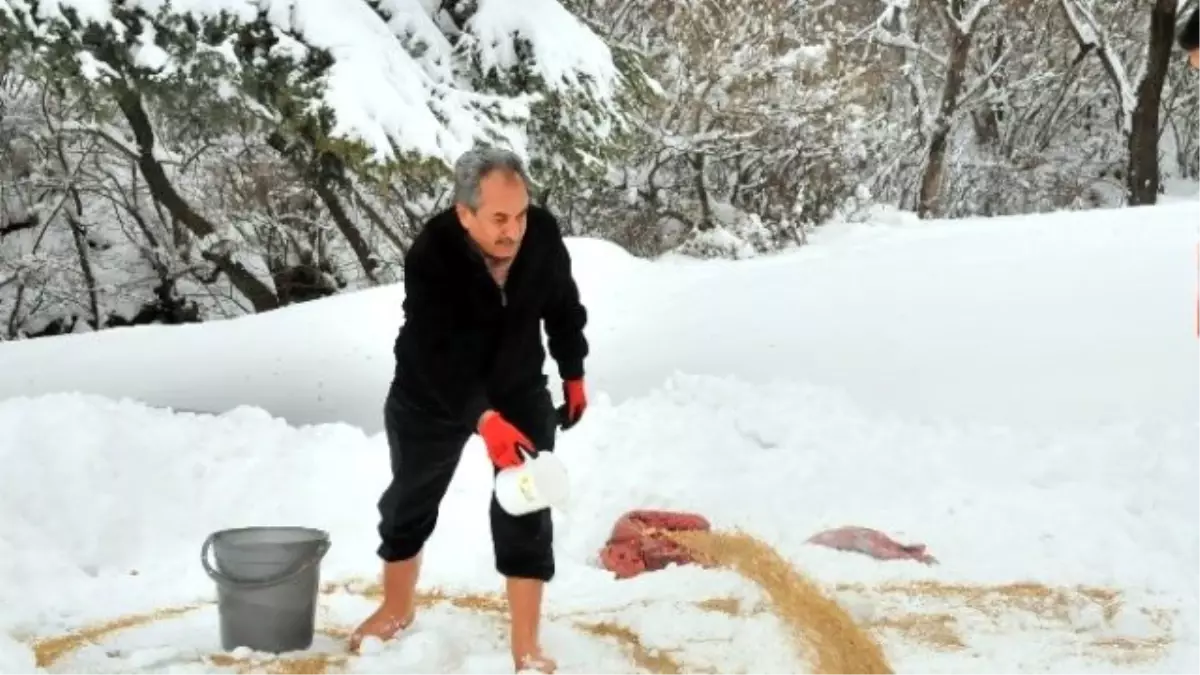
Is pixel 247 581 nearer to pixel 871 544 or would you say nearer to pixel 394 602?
pixel 394 602

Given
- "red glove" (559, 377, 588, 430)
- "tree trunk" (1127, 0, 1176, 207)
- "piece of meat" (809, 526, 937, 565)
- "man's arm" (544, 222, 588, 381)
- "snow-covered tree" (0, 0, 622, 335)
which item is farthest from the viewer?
"tree trunk" (1127, 0, 1176, 207)

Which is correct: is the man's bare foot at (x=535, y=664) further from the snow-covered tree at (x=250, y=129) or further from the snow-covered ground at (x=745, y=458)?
the snow-covered tree at (x=250, y=129)

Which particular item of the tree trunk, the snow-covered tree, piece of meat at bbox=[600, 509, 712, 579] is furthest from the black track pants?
the tree trunk

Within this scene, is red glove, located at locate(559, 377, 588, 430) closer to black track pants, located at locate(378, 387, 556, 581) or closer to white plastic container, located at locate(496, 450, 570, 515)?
black track pants, located at locate(378, 387, 556, 581)

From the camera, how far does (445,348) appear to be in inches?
122

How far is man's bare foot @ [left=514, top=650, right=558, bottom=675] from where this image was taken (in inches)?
125

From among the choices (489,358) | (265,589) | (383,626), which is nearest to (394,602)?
(383,626)

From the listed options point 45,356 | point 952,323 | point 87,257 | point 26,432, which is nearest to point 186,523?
point 26,432

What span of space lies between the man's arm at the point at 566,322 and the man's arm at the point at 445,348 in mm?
334

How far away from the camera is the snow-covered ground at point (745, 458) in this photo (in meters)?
3.63

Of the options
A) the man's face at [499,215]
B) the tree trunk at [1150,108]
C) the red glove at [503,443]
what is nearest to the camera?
the red glove at [503,443]

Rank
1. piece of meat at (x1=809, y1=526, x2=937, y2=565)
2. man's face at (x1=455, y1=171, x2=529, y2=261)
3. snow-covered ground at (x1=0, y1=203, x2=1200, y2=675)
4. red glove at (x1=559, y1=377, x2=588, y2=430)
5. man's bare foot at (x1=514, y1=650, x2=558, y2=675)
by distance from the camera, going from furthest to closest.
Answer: piece of meat at (x1=809, y1=526, x2=937, y2=565), snow-covered ground at (x1=0, y1=203, x2=1200, y2=675), red glove at (x1=559, y1=377, x2=588, y2=430), man's bare foot at (x1=514, y1=650, x2=558, y2=675), man's face at (x1=455, y1=171, x2=529, y2=261)

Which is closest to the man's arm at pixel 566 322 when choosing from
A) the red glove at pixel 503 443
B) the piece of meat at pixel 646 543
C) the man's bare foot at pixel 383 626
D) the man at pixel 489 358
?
the man at pixel 489 358

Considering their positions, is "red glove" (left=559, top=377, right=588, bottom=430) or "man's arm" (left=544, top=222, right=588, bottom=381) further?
"red glove" (left=559, top=377, right=588, bottom=430)
